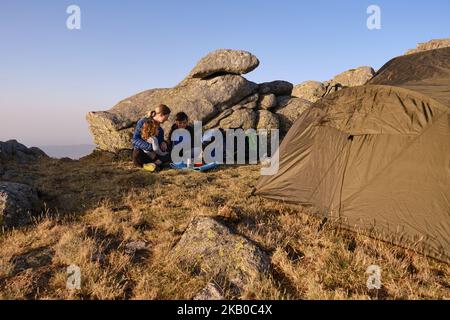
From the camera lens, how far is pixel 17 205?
23.5 ft

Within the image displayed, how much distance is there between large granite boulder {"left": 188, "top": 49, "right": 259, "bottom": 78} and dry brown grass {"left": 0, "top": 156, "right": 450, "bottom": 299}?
1153 cm

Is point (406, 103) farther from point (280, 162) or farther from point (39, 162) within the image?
point (39, 162)

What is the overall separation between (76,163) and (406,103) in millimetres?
13388

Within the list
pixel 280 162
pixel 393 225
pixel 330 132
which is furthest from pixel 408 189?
pixel 280 162

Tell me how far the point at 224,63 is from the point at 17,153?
1144cm

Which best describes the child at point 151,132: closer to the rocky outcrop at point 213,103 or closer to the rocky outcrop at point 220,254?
the rocky outcrop at point 213,103

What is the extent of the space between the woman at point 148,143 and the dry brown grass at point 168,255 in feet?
12.1

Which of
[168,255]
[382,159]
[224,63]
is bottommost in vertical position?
[168,255]

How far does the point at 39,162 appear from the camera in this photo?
15141 mm

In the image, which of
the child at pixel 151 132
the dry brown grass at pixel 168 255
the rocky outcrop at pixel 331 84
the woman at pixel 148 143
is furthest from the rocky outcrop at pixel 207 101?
the dry brown grass at pixel 168 255

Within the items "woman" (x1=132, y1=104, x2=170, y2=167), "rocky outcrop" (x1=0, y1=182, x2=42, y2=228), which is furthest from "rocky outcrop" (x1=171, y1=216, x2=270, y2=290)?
"woman" (x1=132, y1=104, x2=170, y2=167)

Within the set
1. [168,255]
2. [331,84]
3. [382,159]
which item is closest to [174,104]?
[382,159]

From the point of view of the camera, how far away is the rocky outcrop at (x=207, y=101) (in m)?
17.5

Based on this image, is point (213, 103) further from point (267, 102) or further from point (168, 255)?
point (168, 255)
